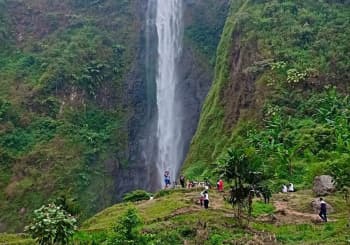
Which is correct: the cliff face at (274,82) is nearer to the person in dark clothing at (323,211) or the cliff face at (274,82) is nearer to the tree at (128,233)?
the person in dark clothing at (323,211)

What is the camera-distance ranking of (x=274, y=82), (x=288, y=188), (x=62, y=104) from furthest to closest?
(x=62, y=104) → (x=274, y=82) → (x=288, y=188)

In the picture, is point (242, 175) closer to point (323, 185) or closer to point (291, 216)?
point (291, 216)

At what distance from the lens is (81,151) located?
4759 centimetres

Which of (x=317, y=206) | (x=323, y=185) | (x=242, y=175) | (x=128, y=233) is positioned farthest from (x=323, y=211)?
(x=128, y=233)

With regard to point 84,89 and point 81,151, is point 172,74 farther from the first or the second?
point 81,151

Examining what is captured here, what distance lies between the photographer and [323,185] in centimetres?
2666

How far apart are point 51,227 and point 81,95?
119ft

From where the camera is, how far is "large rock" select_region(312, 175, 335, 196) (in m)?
26.4

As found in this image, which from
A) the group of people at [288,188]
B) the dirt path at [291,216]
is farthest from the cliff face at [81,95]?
the dirt path at [291,216]

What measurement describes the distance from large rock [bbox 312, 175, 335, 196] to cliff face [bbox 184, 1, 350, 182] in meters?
3.18

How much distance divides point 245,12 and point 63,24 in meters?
23.5

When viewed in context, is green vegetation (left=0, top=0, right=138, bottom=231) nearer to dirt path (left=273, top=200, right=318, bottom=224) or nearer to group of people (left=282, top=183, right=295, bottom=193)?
group of people (left=282, top=183, right=295, bottom=193)

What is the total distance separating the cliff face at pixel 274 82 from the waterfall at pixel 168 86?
705cm

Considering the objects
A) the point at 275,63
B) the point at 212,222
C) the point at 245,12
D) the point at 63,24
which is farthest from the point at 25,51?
Answer: the point at 212,222
